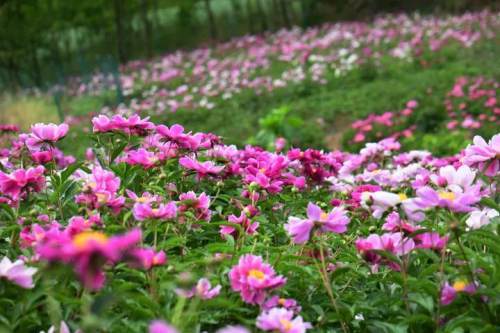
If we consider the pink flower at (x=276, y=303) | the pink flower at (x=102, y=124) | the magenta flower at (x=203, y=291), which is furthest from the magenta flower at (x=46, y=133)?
the pink flower at (x=276, y=303)

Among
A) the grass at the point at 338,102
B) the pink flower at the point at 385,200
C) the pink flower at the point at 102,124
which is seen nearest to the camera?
the pink flower at the point at 385,200

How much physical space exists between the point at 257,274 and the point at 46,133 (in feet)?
3.01

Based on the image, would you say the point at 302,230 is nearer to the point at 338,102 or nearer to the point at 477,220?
the point at 477,220

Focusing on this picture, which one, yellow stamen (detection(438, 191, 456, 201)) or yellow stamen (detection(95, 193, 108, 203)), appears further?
yellow stamen (detection(95, 193, 108, 203))

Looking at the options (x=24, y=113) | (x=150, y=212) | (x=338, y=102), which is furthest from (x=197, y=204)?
(x=24, y=113)

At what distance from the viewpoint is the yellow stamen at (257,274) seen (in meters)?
1.29

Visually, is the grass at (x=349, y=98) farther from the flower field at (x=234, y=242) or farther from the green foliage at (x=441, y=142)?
the flower field at (x=234, y=242)

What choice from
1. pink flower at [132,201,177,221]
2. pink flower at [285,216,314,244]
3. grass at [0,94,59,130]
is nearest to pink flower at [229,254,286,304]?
pink flower at [285,216,314,244]

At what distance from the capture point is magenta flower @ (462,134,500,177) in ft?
5.61

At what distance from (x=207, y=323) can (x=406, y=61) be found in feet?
32.6

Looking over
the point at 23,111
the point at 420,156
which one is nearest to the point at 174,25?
the point at 23,111

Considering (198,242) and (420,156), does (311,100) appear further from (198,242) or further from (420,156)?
(198,242)

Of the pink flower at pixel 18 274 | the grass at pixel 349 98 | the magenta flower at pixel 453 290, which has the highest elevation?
the pink flower at pixel 18 274

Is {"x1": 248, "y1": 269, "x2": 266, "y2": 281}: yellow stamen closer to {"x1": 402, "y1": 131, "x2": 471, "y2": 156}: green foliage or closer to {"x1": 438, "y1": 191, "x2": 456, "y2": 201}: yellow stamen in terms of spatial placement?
{"x1": 438, "y1": 191, "x2": 456, "y2": 201}: yellow stamen
